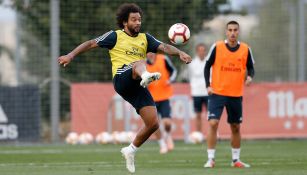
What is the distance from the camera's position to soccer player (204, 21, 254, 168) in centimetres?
1371

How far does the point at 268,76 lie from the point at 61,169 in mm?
14848

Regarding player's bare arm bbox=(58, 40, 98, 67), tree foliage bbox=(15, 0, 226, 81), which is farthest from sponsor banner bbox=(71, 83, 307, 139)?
player's bare arm bbox=(58, 40, 98, 67)

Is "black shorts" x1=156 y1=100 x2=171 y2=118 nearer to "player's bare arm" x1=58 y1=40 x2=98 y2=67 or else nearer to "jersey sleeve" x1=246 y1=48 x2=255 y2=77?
"jersey sleeve" x1=246 y1=48 x2=255 y2=77

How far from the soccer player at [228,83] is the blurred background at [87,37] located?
924 cm

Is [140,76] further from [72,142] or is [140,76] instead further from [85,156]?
[72,142]

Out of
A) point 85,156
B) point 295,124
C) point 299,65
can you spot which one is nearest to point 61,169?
point 85,156

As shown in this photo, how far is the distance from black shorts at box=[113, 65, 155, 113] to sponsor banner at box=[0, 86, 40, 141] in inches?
413

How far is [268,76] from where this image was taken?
27.0 meters

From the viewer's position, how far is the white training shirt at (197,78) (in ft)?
70.4

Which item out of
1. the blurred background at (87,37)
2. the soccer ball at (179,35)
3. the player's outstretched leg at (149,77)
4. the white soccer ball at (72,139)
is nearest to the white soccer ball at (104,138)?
the white soccer ball at (72,139)

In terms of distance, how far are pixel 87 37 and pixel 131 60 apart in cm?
1283

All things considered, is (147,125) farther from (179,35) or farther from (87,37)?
(87,37)

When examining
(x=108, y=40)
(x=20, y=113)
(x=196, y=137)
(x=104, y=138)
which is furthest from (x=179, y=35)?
(x=20, y=113)

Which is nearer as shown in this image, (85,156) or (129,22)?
(129,22)
